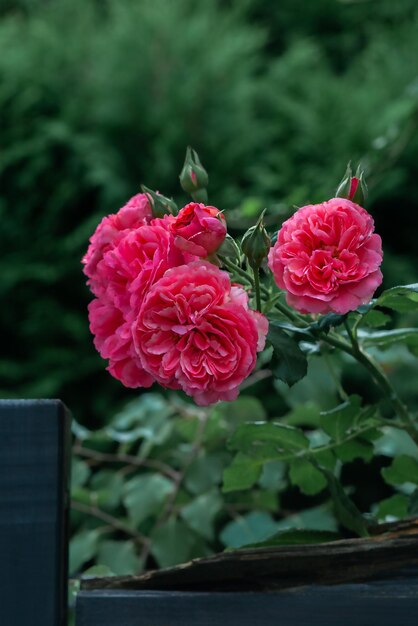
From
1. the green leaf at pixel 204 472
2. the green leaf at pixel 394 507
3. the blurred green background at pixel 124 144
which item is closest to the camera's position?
the green leaf at pixel 394 507

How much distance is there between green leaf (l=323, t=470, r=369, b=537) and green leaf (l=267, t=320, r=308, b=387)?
0.49ft

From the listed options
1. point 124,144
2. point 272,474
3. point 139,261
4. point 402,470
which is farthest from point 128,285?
point 124,144

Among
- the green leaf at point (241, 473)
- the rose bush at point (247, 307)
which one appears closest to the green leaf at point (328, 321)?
the rose bush at point (247, 307)

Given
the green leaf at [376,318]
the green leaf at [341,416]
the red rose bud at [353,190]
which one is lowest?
the green leaf at [341,416]

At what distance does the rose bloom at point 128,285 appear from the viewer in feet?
2.13

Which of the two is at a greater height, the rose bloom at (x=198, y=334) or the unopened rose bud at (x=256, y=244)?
the unopened rose bud at (x=256, y=244)

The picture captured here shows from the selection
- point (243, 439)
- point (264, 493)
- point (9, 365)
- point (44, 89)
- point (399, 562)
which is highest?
point (399, 562)

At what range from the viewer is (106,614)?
0.60m

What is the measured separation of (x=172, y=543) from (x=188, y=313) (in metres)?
0.76

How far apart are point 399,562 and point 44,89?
104 inches

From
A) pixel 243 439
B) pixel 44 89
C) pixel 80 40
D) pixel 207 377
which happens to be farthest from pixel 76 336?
pixel 207 377

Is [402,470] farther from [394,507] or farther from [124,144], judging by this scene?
[124,144]

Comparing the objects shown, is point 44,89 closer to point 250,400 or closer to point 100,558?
point 250,400

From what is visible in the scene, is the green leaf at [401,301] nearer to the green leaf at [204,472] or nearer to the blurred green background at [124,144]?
the green leaf at [204,472]
